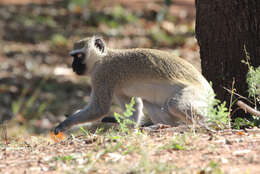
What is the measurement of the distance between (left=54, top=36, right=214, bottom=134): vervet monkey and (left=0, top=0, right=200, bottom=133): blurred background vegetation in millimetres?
3093

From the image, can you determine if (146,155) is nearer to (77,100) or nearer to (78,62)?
(78,62)

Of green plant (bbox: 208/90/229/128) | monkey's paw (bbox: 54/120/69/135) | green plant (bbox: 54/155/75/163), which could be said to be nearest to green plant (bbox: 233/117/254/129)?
green plant (bbox: 208/90/229/128)

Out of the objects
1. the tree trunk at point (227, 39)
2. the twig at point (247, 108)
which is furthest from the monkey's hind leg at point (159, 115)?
the twig at point (247, 108)

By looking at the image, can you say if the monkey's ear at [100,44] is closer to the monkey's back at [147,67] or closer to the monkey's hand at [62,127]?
the monkey's back at [147,67]

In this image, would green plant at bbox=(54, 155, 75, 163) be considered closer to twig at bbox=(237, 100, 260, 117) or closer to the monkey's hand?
twig at bbox=(237, 100, 260, 117)

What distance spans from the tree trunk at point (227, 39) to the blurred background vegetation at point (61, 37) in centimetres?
414

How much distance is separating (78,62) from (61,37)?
6.86m

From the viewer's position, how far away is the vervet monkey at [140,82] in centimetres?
567

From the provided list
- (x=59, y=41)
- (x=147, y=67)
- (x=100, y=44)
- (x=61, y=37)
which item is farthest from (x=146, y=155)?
(x=61, y=37)

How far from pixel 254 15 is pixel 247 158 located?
2.51 metres

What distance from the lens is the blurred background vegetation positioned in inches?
401

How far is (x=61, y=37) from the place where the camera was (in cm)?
1297

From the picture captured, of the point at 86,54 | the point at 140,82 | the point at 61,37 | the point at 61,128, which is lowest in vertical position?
the point at 61,128

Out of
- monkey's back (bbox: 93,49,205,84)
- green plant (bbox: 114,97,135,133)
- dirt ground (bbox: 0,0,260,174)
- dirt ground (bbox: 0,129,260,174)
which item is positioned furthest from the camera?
monkey's back (bbox: 93,49,205,84)
